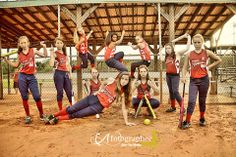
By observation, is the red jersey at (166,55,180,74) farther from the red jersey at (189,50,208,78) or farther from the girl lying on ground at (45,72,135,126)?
the girl lying on ground at (45,72,135,126)

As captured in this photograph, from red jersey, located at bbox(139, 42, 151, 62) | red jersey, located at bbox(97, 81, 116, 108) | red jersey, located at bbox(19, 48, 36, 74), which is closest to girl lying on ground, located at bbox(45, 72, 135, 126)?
red jersey, located at bbox(97, 81, 116, 108)

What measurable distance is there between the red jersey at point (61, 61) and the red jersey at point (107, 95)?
4.90 ft

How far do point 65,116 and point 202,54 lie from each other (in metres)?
3.24

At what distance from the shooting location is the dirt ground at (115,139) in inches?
183

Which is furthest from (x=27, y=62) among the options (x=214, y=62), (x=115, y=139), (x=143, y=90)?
(x=214, y=62)

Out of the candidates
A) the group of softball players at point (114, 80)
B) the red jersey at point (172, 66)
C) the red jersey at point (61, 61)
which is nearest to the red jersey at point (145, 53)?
the group of softball players at point (114, 80)

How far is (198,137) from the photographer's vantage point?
5250mm

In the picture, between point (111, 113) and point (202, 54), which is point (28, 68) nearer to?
point (111, 113)

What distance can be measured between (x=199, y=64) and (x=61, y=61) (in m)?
3.35

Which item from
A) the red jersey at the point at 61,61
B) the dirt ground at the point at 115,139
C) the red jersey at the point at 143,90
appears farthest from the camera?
the red jersey at the point at 143,90

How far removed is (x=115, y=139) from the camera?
5.16 meters

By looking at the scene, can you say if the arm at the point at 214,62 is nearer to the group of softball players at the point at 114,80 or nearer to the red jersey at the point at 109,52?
the group of softball players at the point at 114,80

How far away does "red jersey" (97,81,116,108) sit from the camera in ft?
19.4

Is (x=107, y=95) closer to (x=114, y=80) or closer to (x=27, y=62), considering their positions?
(x=114, y=80)
